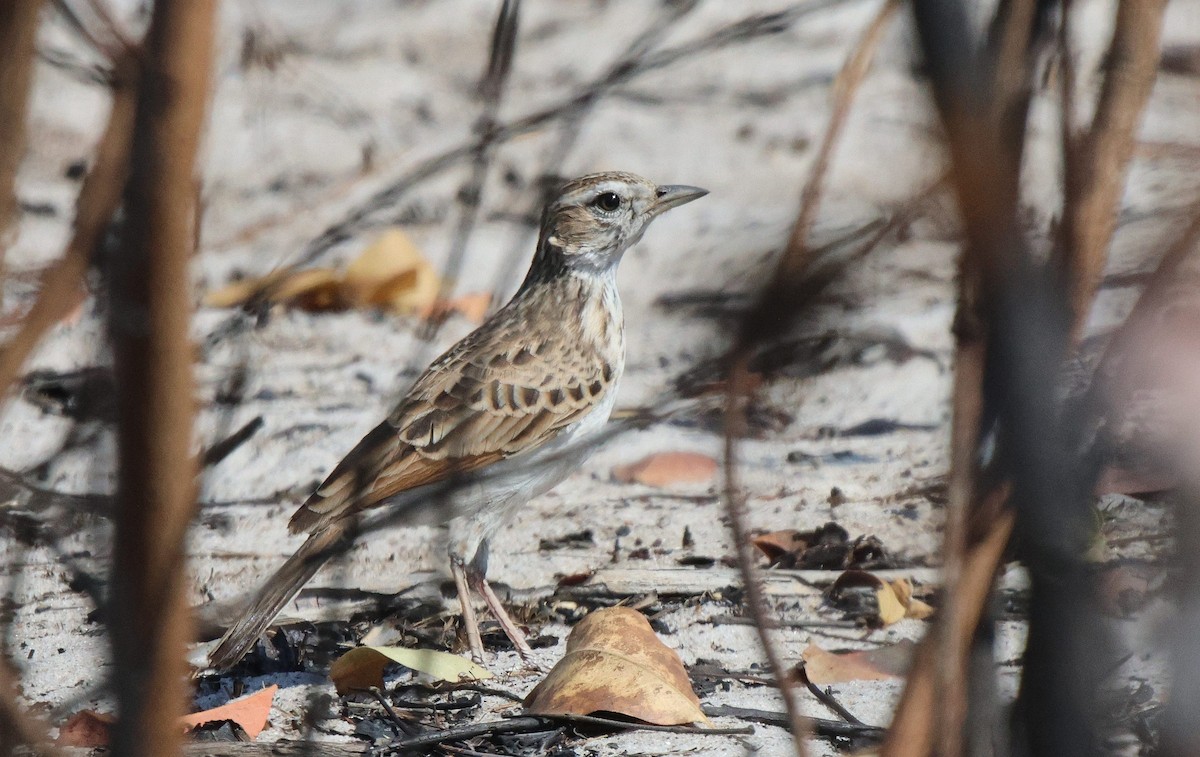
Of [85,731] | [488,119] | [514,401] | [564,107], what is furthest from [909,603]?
[564,107]

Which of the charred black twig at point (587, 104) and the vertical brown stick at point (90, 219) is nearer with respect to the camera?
the vertical brown stick at point (90, 219)

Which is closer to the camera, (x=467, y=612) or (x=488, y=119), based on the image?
(x=488, y=119)

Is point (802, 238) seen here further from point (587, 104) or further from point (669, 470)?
point (669, 470)

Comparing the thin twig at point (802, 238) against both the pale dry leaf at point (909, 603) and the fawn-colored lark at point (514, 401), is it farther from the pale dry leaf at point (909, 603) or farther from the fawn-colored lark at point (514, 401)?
the pale dry leaf at point (909, 603)

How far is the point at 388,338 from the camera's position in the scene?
22.4 feet

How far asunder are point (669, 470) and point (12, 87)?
12.9 ft

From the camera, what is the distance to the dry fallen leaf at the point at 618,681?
3193mm

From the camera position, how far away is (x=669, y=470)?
17.3ft

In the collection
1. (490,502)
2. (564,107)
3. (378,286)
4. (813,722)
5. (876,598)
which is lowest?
(813,722)

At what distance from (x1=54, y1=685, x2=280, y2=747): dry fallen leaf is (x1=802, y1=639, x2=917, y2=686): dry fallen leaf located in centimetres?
133

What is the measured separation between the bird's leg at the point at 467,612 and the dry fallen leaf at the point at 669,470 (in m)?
1.02

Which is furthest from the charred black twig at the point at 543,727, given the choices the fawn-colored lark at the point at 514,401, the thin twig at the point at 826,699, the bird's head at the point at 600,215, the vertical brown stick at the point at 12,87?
the bird's head at the point at 600,215

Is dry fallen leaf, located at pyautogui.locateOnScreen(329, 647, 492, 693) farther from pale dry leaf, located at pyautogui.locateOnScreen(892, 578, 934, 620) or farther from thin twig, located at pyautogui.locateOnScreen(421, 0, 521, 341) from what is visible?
thin twig, located at pyautogui.locateOnScreen(421, 0, 521, 341)

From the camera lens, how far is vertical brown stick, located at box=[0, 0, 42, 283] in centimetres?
140
